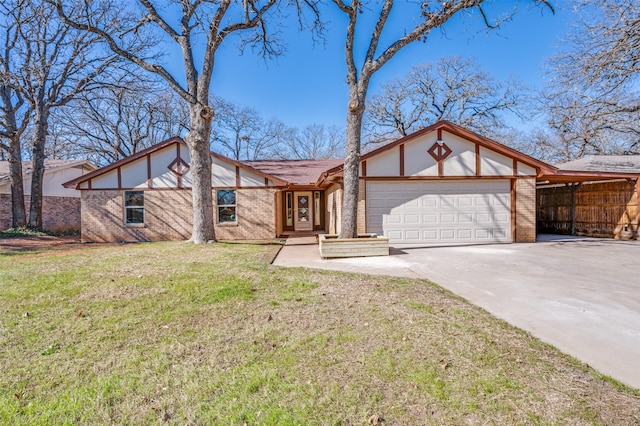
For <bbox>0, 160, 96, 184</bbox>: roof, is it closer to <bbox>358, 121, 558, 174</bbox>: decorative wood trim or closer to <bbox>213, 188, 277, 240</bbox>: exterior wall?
<bbox>213, 188, 277, 240</bbox>: exterior wall

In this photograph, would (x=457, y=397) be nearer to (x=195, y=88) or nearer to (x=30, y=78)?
(x=195, y=88)

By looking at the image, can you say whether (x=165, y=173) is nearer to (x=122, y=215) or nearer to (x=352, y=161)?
(x=122, y=215)

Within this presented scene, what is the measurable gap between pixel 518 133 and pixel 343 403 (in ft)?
121

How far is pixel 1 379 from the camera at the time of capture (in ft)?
8.83

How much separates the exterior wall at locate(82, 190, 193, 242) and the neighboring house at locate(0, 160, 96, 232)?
7.53 metres

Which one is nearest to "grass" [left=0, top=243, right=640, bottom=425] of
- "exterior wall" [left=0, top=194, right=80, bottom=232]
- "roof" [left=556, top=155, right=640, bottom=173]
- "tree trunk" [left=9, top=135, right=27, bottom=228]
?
"roof" [left=556, top=155, right=640, bottom=173]

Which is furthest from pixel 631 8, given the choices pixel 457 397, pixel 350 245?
pixel 457 397

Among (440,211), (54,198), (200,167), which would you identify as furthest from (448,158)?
(54,198)

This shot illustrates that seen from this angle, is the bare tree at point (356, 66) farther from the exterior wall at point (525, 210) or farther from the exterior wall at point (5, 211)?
the exterior wall at point (5, 211)

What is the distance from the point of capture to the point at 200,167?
10.6 metres

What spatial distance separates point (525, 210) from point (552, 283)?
6.76m

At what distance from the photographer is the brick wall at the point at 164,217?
43.3 ft

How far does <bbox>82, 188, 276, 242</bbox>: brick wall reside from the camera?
1319cm

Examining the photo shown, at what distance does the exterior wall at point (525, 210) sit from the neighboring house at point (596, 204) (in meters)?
3.13
